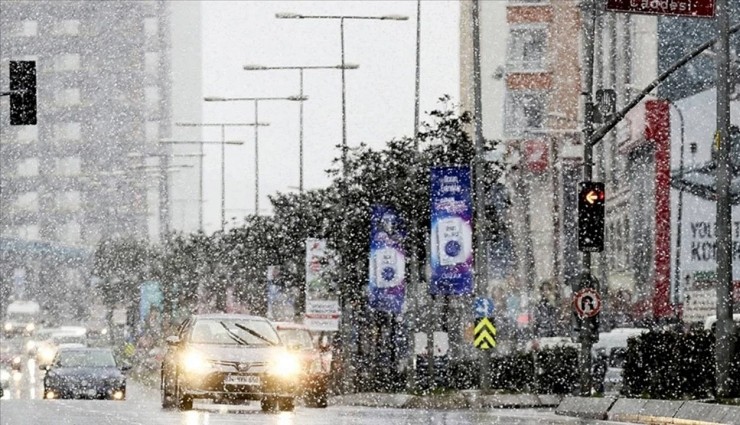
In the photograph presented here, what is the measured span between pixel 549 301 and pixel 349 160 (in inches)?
773

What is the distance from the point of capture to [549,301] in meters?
76.2

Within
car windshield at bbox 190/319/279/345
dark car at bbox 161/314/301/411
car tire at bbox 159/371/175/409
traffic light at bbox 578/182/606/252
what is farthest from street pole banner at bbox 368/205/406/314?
dark car at bbox 161/314/301/411

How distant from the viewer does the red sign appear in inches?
1136

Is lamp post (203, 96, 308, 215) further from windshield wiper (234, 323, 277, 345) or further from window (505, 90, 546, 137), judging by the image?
windshield wiper (234, 323, 277, 345)

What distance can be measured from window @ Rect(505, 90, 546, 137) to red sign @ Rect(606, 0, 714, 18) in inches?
2377

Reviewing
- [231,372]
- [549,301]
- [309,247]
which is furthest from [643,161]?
[231,372]

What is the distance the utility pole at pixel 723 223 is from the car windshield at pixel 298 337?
35.2 feet

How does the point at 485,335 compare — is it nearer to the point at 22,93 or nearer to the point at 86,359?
the point at 86,359

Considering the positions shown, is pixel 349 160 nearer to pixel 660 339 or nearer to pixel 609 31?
pixel 609 31

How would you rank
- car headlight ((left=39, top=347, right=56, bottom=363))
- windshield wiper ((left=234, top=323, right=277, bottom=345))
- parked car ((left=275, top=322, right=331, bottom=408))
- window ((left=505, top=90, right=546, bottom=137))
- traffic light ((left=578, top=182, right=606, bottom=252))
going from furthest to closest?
window ((left=505, top=90, right=546, bottom=137))
car headlight ((left=39, top=347, right=56, bottom=363))
parked car ((left=275, top=322, right=331, bottom=408))
traffic light ((left=578, top=182, right=606, bottom=252))
windshield wiper ((left=234, top=323, right=277, bottom=345))

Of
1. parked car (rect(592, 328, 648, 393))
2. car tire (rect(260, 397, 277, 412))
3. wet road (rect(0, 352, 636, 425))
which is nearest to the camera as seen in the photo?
wet road (rect(0, 352, 636, 425))

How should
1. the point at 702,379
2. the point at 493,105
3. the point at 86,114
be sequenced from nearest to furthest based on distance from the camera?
the point at 702,379
the point at 493,105
the point at 86,114

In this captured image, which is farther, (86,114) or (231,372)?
(86,114)

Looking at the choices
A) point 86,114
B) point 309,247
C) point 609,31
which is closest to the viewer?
point 309,247
